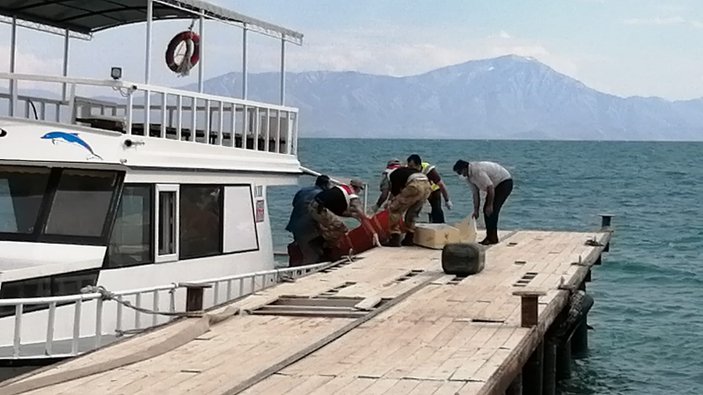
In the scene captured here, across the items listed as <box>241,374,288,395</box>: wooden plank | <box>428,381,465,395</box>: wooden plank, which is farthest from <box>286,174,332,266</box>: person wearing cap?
<box>428,381,465,395</box>: wooden plank

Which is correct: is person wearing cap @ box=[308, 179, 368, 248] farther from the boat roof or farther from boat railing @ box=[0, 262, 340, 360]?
boat railing @ box=[0, 262, 340, 360]

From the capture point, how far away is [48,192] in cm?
1262

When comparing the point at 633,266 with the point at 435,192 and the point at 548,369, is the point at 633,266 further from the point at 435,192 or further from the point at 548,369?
the point at 548,369

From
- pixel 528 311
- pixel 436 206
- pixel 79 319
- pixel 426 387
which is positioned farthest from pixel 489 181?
pixel 426 387

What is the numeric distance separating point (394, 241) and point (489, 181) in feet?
5.83

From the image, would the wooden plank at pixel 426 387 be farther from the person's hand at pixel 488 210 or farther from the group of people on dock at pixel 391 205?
the person's hand at pixel 488 210

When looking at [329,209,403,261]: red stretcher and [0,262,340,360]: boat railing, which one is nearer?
[0,262,340,360]: boat railing

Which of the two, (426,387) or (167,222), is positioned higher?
(167,222)

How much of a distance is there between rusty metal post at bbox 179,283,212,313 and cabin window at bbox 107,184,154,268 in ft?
5.58

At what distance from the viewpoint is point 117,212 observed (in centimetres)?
1292

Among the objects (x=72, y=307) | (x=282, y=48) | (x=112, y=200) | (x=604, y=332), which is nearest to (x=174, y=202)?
(x=112, y=200)

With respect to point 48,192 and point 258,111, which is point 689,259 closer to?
point 258,111

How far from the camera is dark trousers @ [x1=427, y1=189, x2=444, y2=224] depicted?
67.6 ft

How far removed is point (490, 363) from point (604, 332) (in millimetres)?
12403
